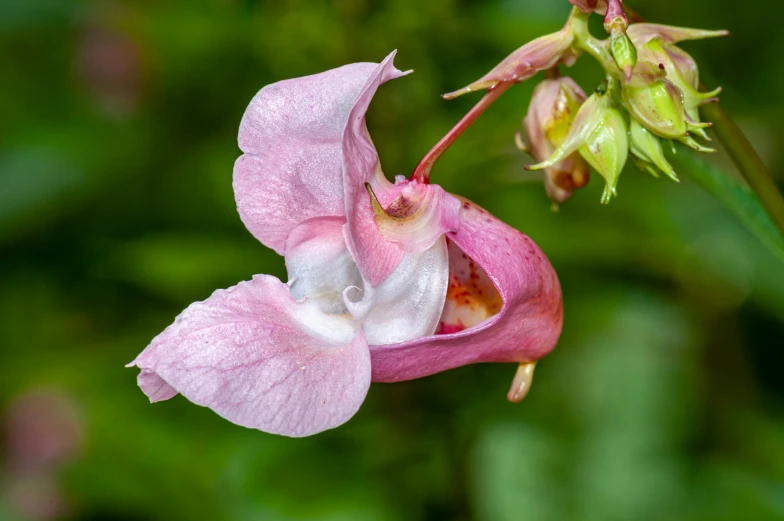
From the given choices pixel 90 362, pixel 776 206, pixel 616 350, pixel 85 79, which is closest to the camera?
pixel 776 206

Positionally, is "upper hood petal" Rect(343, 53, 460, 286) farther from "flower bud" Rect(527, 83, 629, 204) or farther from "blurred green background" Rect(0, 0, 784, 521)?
"blurred green background" Rect(0, 0, 784, 521)

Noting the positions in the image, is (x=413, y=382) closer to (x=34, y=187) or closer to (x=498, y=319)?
(x=498, y=319)

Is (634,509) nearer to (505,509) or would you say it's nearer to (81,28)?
(505,509)

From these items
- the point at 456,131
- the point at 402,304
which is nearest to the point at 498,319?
the point at 402,304

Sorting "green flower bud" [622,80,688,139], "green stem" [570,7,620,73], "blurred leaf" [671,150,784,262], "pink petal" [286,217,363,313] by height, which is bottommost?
"blurred leaf" [671,150,784,262]

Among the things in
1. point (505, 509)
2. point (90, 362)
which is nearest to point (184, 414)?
point (90, 362)

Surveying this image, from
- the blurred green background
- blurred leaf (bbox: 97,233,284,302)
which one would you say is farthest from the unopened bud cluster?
blurred leaf (bbox: 97,233,284,302)
